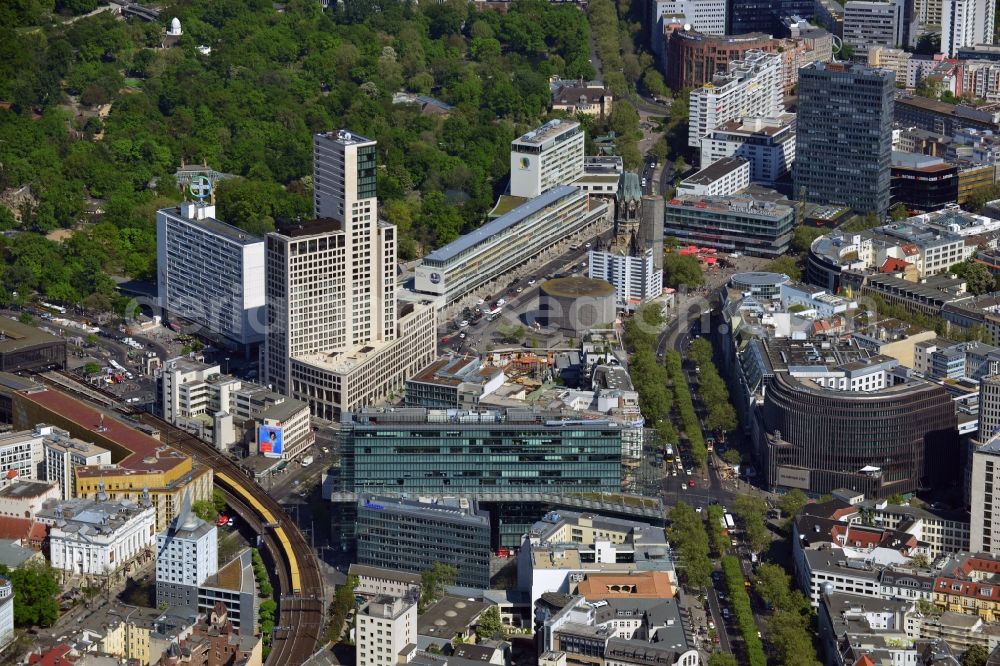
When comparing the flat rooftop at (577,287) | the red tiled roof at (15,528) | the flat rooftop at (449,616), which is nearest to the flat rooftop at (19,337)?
the red tiled roof at (15,528)

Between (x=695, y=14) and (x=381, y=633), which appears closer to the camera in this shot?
(x=381, y=633)

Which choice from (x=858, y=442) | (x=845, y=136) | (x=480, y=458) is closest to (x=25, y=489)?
(x=480, y=458)

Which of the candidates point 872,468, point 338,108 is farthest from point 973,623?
point 338,108

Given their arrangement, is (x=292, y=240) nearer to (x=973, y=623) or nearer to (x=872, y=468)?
(x=872, y=468)

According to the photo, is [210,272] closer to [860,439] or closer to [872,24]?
[860,439]

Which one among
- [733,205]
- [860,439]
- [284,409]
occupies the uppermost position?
[733,205]

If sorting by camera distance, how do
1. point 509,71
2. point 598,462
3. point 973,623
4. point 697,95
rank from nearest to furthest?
1. point 973,623
2. point 598,462
3. point 697,95
4. point 509,71
